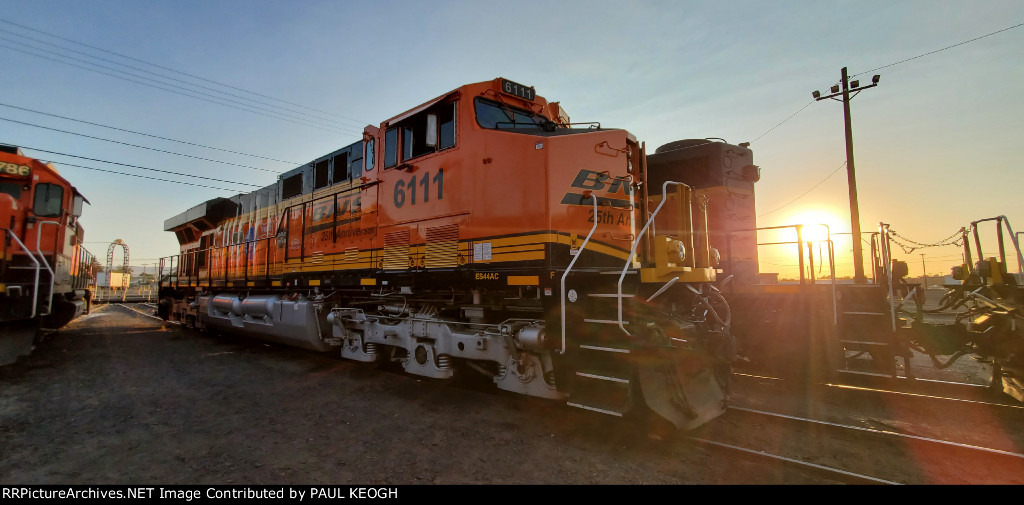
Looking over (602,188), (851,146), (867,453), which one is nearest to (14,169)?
(602,188)

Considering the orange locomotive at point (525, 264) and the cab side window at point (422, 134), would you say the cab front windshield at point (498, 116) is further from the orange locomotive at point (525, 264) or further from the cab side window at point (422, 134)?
the cab side window at point (422, 134)

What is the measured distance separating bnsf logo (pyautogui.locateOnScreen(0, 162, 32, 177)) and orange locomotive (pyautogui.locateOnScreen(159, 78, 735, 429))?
681 centimetres

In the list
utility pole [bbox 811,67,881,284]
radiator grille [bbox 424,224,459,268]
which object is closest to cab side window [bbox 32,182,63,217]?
radiator grille [bbox 424,224,459,268]

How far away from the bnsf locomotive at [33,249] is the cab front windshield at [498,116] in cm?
776

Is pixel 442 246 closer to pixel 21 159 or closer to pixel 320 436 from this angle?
pixel 320 436

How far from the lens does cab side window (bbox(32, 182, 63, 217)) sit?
30.0 feet

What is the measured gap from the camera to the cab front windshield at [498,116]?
5.34m

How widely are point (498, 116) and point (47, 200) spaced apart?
10253 mm

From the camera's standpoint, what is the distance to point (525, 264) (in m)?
4.78

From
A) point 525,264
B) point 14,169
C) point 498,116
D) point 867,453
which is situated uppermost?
point 14,169

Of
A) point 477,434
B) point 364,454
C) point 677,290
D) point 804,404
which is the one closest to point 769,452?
point 677,290

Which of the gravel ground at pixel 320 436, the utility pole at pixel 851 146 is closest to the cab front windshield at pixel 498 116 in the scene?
the gravel ground at pixel 320 436

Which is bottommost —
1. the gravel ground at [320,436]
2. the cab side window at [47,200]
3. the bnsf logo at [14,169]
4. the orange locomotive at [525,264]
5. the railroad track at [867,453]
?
the railroad track at [867,453]

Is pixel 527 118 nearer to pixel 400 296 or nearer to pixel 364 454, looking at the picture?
pixel 400 296
